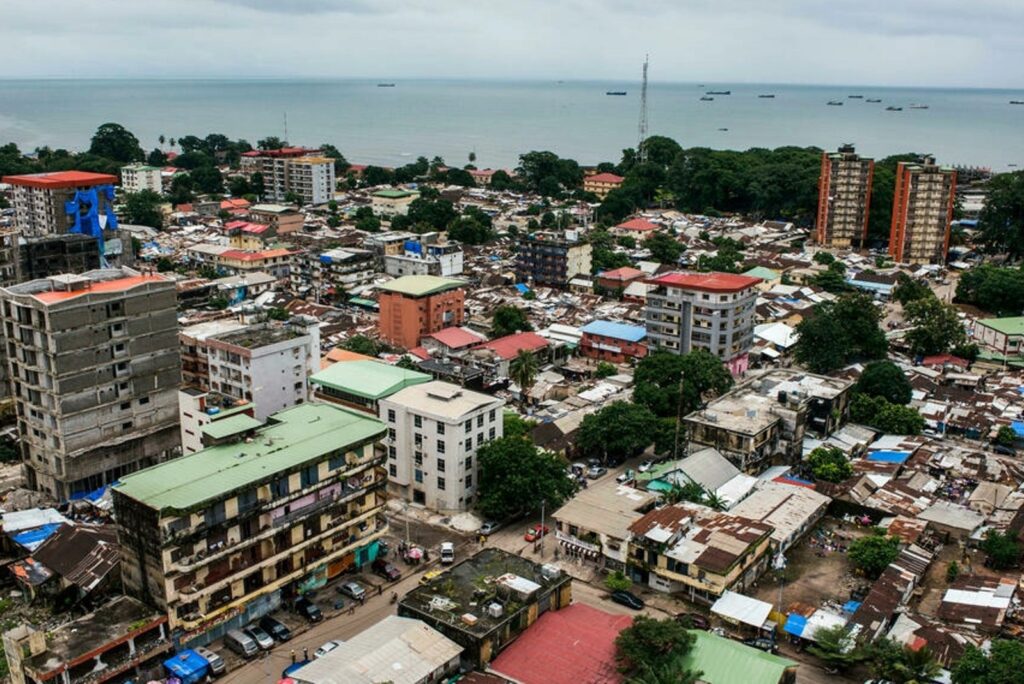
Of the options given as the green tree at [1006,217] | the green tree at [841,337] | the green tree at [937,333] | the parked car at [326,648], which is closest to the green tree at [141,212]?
the green tree at [841,337]

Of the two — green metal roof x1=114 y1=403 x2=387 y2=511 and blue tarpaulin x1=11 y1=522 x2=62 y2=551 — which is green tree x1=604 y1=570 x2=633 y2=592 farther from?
blue tarpaulin x1=11 y1=522 x2=62 y2=551

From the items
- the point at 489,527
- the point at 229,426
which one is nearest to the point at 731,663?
the point at 489,527

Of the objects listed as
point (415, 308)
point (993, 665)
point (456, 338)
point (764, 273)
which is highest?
point (415, 308)

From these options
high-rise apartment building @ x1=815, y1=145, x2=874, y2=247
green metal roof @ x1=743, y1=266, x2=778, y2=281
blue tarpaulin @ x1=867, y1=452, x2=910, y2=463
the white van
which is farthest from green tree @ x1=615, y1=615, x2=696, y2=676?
high-rise apartment building @ x1=815, y1=145, x2=874, y2=247

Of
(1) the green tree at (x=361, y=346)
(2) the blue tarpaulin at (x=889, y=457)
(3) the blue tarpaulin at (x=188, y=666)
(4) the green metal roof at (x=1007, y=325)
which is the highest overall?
(4) the green metal roof at (x=1007, y=325)

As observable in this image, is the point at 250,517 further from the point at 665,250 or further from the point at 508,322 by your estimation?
the point at 665,250

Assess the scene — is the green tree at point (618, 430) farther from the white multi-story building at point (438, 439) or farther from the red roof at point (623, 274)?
the red roof at point (623, 274)
